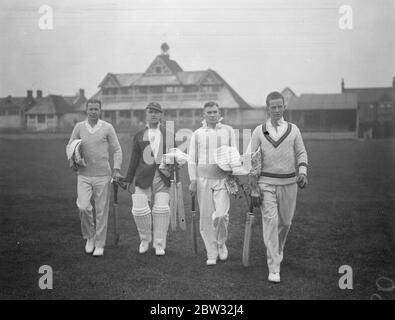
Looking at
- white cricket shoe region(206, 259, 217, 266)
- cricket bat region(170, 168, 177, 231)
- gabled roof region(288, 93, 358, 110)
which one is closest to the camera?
white cricket shoe region(206, 259, 217, 266)

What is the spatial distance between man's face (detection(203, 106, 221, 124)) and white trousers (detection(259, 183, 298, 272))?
96 centimetres

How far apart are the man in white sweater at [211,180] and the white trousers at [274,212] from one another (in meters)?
0.56

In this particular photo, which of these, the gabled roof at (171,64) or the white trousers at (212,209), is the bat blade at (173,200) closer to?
the white trousers at (212,209)

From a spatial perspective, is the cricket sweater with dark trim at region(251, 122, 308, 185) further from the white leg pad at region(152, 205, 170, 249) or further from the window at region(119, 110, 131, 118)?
the window at region(119, 110, 131, 118)

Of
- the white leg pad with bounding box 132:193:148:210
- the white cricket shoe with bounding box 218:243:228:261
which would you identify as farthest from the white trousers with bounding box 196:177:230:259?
the white leg pad with bounding box 132:193:148:210

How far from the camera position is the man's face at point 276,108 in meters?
4.11

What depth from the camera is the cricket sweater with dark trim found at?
13.6 ft

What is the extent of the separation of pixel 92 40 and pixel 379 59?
13.6 feet

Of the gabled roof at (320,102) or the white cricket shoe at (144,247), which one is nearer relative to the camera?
the white cricket shoe at (144,247)

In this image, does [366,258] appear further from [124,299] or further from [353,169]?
[353,169]

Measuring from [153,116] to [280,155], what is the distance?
1.68 m

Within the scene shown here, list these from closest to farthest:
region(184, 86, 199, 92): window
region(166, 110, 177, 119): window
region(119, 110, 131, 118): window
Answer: region(184, 86, 199, 92): window < region(166, 110, 177, 119): window < region(119, 110, 131, 118): window

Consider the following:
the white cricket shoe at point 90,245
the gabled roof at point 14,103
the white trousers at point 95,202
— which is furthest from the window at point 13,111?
the white cricket shoe at point 90,245

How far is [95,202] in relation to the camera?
16.1 feet
